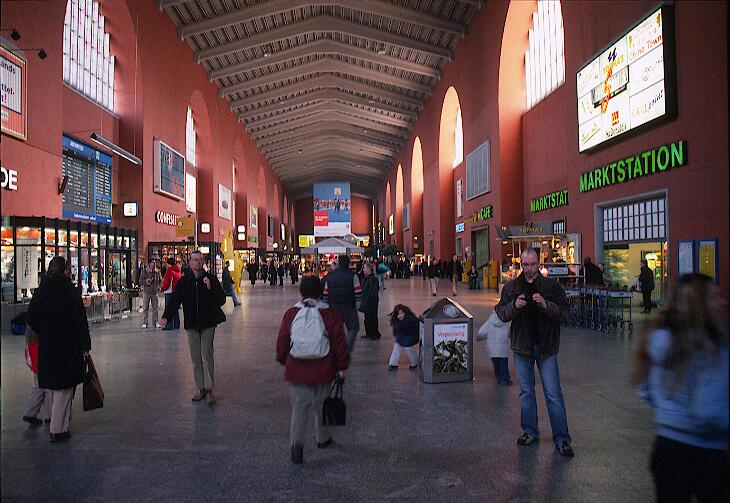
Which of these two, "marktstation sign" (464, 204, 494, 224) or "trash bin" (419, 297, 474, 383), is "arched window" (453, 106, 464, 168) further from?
"trash bin" (419, 297, 474, 383)

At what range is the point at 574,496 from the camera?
3244 mm

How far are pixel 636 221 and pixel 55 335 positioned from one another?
39.3ft

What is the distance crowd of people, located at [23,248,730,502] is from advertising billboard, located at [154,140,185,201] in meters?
15.2

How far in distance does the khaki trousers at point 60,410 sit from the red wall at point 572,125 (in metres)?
5.10

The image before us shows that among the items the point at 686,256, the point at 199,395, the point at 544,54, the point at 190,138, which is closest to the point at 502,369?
the point at 199,395

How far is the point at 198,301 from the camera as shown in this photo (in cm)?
536

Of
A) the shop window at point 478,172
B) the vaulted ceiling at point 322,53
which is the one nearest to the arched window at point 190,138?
the vaulted ceiling at point 322,53

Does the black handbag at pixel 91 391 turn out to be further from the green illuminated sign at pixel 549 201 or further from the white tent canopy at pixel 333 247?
the white tent canopy at pixel 333 247

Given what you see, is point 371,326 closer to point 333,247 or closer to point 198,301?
point 198,301

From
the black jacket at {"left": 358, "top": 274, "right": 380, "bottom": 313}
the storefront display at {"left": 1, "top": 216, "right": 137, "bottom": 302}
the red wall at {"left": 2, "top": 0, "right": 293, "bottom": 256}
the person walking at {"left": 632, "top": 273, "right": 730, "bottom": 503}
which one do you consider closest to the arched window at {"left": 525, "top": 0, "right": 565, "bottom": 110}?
the black jacket at {"left": 358, "top": 274, "right": 380, "bottom": 313}

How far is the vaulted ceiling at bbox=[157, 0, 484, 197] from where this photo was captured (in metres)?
22.2

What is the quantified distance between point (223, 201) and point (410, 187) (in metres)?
16.0

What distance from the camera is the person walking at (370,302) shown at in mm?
9164

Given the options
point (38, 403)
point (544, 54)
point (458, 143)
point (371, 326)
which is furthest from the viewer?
point (458, 143)
